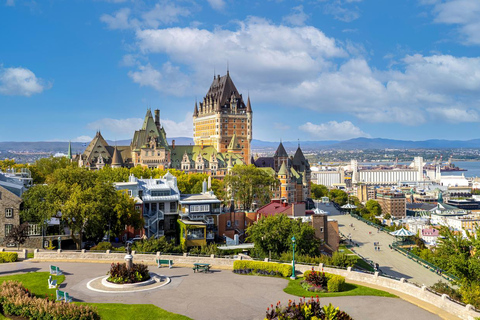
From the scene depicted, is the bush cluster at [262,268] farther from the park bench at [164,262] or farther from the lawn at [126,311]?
the lawn at [126,311]

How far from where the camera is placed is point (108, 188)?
5097 centimetres

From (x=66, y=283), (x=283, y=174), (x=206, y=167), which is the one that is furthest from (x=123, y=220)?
(x=206, y=167)

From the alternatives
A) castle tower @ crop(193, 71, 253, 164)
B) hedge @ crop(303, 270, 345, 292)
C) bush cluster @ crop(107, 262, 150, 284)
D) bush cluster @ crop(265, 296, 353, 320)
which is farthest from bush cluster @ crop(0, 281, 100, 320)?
castle tower @ crop(193, 71, 253, 164)

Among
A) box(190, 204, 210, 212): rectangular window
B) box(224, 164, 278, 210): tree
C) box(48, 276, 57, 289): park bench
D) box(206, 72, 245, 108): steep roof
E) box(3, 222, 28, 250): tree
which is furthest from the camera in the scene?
box(206, 72, 245, 108): steep roof

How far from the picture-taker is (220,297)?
30.3 metres

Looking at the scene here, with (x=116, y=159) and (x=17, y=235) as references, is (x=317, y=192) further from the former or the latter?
(x=17, y=235)

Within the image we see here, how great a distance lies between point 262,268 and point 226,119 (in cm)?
11157

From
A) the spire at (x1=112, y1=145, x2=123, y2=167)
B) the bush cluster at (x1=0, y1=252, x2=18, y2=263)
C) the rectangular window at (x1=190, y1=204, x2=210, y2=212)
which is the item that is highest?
the spire at (x1=112, y1=145, x2=123, y2=167)

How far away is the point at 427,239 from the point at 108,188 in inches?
3485

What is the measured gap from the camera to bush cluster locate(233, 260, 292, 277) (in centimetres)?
3656

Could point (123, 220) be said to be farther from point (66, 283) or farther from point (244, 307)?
point (244, 307)

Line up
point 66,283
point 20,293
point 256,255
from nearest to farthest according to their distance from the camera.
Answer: point 20,293 < point 66,283 < point 256,255

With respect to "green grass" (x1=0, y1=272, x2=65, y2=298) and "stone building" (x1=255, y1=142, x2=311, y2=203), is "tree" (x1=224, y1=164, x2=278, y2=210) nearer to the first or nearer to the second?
"stone building" (x1=255, y1=142, x2=311, y2=203)

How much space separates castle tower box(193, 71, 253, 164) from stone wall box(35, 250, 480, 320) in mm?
100595
